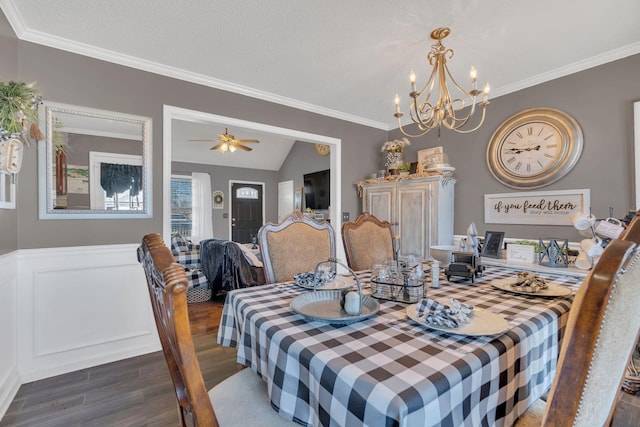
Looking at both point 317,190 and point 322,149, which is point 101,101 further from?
point 317,190

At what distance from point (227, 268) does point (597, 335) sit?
3637 millimetres

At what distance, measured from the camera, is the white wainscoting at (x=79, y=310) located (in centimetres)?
204

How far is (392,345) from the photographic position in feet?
2.68

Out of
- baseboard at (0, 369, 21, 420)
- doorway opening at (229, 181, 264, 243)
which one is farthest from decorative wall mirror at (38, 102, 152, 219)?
doorway opening at (229, 181, 264, 243)

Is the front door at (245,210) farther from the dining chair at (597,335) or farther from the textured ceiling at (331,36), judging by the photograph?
the dining chair at (597,335)

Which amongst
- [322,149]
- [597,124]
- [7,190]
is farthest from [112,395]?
[322,149]

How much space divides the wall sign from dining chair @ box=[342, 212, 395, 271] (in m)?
1.44

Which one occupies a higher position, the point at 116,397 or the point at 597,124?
the point at 597,124

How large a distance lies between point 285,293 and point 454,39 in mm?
2112

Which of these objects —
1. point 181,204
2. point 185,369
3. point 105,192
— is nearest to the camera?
point 185,369

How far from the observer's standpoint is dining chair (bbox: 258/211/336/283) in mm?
1756

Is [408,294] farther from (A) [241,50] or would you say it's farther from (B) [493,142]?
(B) [493,142]

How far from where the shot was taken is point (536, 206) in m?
2.75

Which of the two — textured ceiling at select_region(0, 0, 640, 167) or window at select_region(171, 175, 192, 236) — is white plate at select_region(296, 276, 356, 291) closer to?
textured ceiling at select_region(0, 0, 640, 167)
